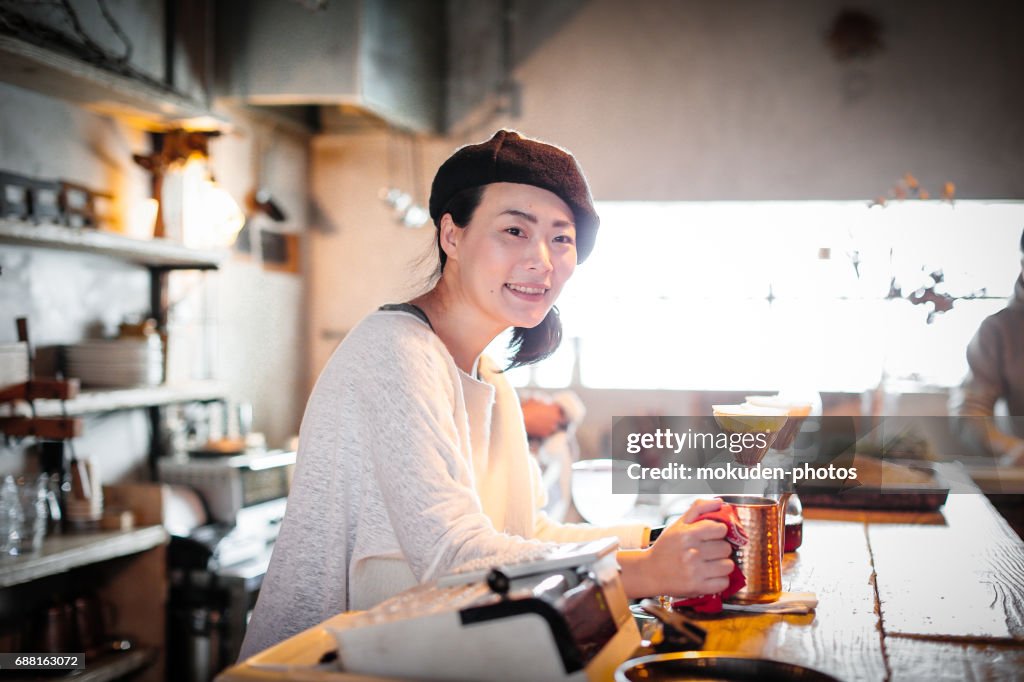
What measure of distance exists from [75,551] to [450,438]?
1798 mm

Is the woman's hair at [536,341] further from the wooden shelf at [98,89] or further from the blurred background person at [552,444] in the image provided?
the wooden shelf at [98,89]

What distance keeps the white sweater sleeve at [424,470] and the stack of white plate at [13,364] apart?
1824mm

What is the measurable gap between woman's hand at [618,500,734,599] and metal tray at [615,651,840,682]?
0.75ft

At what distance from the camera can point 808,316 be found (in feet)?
16.2

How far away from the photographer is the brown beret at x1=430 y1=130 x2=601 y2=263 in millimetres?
1516

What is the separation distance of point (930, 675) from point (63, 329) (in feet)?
9.75

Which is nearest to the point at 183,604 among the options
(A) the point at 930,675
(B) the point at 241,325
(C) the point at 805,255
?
(B) the point at 241,325

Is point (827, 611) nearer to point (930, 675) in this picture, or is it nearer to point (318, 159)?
point (930, 675)

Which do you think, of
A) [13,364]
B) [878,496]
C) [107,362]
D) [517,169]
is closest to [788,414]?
[517,169]

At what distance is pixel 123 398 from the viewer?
10.2 ft

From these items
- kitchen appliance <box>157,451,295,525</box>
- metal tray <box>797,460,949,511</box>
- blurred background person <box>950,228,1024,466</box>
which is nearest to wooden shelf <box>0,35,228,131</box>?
kitchen appliance <box>157,451,295,525</box>

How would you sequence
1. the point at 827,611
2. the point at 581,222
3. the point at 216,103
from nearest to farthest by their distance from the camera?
the point at 827,611
the point at 581,222
the point at 216,103

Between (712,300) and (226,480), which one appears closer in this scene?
(226,480)

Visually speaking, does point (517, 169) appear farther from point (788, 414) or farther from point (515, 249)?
point (788, 414)
